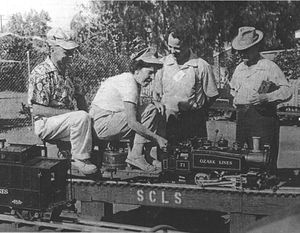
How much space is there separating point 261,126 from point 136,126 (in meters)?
0.82

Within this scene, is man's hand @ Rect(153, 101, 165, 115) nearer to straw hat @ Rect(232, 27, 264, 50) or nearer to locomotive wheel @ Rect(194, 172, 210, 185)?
locomotive wheel @ Rect(194, 172, 210, 185)

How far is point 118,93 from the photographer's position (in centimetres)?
319

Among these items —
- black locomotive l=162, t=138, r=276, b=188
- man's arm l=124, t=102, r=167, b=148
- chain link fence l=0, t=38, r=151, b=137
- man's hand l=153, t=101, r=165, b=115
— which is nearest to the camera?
black locomotive l=162, t=138, r=276, b=188

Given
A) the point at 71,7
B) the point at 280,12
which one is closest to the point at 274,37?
the point at 280,12

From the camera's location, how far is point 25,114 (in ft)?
13.0

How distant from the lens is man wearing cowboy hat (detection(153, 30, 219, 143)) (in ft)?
11.2

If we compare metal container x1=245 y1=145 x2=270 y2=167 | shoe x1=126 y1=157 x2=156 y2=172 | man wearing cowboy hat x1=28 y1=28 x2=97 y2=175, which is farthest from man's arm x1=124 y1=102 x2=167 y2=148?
metal container x1=245 y1=145 x2=270 y2=167

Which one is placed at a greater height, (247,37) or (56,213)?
(247,37)

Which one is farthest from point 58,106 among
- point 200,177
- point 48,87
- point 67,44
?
point 200,177

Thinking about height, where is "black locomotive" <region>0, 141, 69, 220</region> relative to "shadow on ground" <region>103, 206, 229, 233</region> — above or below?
above

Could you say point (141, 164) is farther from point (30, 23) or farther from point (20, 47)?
point (20, 47)

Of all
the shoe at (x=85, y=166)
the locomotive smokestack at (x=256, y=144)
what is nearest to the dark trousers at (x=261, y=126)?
the locomotive smokestack at (x=256, y=144)

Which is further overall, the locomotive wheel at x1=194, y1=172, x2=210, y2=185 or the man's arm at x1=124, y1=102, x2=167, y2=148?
the man's arm at x1=124, y1=102, x2=167, y2=148

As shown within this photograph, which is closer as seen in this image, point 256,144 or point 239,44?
point 256,144
